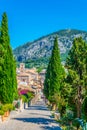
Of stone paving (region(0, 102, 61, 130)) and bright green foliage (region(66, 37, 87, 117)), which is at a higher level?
bright green foliage (region(66, 37, 87, 117))

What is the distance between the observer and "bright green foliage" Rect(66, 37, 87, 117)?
36.0 metres

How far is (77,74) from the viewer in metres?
36.9

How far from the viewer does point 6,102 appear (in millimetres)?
41906

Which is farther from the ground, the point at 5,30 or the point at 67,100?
the point at 5,30

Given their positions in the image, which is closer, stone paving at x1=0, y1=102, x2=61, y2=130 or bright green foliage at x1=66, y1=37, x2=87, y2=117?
stone paving at x1=0, y1=102, x2=61, y2=130

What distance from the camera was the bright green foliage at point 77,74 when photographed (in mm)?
35969

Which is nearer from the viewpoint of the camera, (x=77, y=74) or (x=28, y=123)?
(x=28, y=123)

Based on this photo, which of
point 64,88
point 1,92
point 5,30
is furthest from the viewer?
point 5,30

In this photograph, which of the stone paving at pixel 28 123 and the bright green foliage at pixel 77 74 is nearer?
the stone paving at pixel 28 123

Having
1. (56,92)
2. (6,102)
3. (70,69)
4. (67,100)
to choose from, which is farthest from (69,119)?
(56,92)

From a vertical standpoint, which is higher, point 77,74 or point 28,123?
point 77,74

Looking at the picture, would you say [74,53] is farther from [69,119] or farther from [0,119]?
[0,119]

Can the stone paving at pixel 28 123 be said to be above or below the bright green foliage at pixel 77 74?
below

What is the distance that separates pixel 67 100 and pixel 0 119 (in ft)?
21.5
